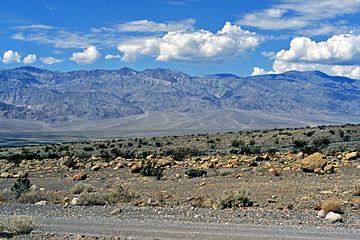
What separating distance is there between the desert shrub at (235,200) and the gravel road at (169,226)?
1069mm

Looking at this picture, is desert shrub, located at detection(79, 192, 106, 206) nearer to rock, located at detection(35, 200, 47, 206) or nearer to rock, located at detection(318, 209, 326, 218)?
rock, located at detection(35, 200, 47, 206)

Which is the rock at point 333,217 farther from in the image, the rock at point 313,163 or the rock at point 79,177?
the rock at point 79,177

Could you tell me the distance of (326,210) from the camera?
53.4 feet

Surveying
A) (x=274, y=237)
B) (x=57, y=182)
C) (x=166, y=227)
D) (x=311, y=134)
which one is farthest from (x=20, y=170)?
(x=311, y=134)

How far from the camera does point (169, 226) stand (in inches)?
591

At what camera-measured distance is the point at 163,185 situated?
26250mm

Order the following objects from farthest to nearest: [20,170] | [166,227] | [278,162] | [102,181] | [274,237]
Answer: [20,170] → [278,162] → [102,181] → [166,227] → [274,237]

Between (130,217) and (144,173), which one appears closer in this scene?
(130,217)

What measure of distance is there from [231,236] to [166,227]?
223 centimetres

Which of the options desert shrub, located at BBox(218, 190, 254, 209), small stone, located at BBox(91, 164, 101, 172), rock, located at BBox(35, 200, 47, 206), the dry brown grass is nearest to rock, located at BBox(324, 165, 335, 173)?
desert shrub, located at BBox(218, 190, 254, 209)

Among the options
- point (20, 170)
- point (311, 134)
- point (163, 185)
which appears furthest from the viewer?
point (311, 134)

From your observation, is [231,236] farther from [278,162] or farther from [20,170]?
[20,170]

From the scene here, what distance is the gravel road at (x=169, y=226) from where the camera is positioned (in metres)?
13.5

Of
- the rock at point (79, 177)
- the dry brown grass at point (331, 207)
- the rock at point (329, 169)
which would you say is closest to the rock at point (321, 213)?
the dry brown grass at point (331, 207)
